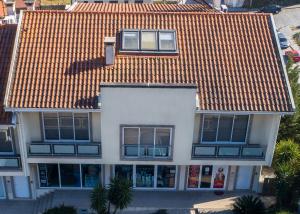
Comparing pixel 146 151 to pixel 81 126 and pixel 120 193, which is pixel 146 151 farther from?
pixel 81 126

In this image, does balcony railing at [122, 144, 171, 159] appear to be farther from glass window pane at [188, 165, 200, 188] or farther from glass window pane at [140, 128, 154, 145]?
glass window pane at [188, 165, 200, 188]

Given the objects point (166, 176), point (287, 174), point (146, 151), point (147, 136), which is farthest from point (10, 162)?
point (287, 174)

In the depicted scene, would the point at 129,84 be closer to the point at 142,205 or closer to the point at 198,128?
the point at 198,128

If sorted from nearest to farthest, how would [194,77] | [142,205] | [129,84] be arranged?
[129,84] < [194,77] < [142,205]

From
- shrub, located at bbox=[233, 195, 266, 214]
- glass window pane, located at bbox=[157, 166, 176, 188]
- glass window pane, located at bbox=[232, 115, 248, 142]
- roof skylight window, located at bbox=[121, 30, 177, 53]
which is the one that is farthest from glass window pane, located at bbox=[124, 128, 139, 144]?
shrub, located at bbox=[233, 195, 266, 214]

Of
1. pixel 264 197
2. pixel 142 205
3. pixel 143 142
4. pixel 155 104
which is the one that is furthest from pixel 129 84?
pixel 264 197

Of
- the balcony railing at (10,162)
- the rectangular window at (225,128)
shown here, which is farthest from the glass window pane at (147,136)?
the balcony railing at (10,162)

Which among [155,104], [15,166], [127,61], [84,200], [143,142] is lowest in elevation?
[84,200]
